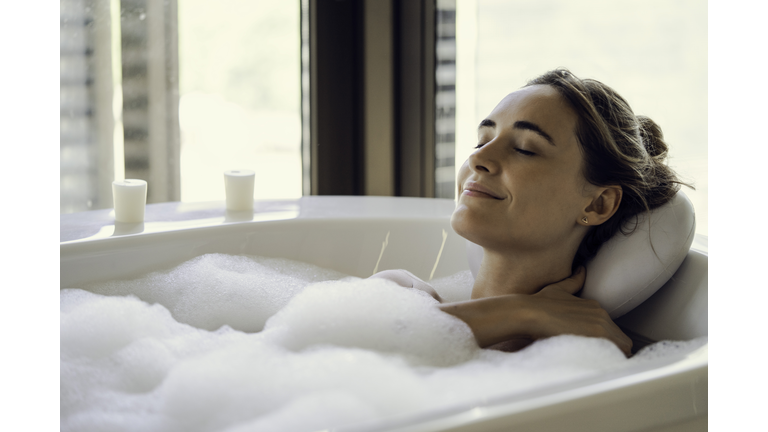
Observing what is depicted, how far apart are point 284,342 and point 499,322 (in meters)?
0.38

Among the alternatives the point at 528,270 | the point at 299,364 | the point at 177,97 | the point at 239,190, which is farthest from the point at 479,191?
the point at 177,97

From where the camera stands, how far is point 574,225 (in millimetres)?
1121

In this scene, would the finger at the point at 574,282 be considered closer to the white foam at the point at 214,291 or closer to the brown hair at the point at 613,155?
the brown hair at the point at 613,155

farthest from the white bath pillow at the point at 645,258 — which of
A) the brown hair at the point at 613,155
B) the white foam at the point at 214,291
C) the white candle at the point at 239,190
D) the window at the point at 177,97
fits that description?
the window at the point at 177,97

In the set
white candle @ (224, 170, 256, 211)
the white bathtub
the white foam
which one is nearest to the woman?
the white bathtub

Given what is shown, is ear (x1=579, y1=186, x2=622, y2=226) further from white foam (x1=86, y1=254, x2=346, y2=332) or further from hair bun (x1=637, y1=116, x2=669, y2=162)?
white foam (x1=86, y1=254, x2=346, y2=332)

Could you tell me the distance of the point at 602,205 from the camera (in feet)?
3.64

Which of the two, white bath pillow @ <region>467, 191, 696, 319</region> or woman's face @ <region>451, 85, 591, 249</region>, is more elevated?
woman's face @ <region>451, 85, 591, 249</region>

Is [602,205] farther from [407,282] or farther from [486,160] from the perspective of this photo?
[407,282]

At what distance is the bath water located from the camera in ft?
2.51

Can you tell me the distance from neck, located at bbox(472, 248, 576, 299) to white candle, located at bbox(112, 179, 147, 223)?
3.12 feet

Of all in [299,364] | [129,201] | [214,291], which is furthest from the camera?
[129,201]

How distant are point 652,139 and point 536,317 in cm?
46
